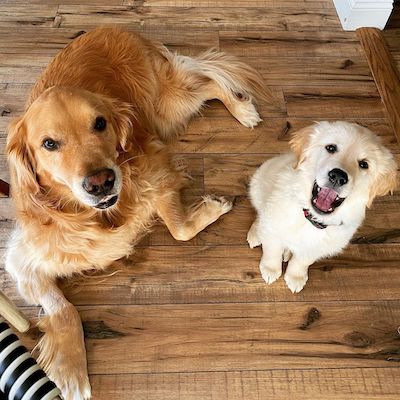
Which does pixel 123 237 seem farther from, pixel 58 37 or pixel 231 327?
pixel 58 37

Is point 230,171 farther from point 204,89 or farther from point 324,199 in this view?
point 324,199

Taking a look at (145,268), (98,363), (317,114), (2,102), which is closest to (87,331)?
(98,363)

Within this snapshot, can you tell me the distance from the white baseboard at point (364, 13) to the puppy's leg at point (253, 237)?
1.29m

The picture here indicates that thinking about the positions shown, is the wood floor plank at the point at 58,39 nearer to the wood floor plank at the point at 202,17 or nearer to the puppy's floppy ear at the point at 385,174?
the wood floor plank at the point at 202,17

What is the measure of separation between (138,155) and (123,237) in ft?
0.90

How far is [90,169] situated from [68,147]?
0.29ft

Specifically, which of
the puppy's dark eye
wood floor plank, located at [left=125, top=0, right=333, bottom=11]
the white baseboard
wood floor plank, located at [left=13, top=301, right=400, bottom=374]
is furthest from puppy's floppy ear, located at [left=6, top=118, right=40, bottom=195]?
the white baseboard

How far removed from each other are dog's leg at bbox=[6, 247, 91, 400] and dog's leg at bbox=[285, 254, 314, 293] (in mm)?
685

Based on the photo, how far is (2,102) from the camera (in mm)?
1880

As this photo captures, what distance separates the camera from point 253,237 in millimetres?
1521

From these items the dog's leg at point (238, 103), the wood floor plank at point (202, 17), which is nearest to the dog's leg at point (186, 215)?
the dog's leg at point (238, 103)

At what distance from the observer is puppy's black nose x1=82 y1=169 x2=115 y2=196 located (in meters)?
1.13

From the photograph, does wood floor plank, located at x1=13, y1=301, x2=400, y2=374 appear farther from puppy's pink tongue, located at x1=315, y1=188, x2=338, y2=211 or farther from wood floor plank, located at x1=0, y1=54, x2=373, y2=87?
wood floor plank, located at x1=0, y1=54, x2=373, y2=87

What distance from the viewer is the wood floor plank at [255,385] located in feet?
4.25
